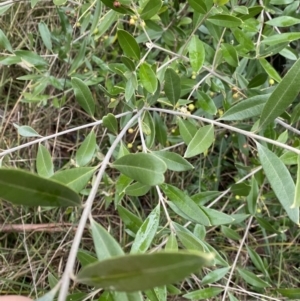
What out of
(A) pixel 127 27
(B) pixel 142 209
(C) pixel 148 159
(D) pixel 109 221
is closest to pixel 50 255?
(D) pixel 109 221

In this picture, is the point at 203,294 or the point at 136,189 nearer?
the point at 136,189

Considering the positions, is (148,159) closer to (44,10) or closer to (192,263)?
(192,263)

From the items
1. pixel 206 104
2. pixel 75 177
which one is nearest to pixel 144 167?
pixel 75 177

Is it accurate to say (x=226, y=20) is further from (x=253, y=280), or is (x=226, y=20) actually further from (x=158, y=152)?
(x=253, y=280)

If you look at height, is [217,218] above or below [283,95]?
below

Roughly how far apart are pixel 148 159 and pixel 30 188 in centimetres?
21

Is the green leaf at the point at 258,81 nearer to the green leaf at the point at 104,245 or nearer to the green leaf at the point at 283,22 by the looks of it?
the green leaf at the point at 283,22

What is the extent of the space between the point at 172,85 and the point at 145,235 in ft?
1.01

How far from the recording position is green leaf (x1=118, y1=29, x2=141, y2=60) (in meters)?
0.94

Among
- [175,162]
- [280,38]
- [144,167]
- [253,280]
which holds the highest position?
[280,38]

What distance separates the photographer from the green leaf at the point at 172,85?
0.95 metres

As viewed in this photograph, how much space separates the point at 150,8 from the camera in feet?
3.13

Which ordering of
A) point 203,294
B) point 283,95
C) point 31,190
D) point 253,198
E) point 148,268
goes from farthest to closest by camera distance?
1. point 253,198
2. point 203,294
3. point 283,95
4. point 31,190
5. point 148,268

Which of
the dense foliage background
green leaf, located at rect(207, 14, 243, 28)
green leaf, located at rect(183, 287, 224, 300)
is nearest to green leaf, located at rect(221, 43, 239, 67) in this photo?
the dense foliage background
